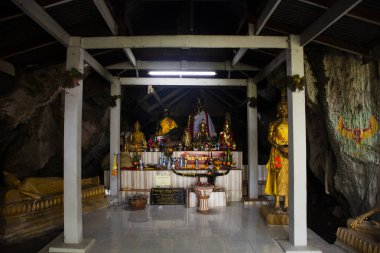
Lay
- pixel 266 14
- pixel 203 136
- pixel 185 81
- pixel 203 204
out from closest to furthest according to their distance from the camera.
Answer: pixel 266 14 → pixel 203 204 → pixel 185 81 → pixel 203 136

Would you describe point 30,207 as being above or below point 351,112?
below

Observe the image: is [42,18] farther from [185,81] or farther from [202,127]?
[202,127]

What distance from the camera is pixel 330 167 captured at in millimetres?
8070

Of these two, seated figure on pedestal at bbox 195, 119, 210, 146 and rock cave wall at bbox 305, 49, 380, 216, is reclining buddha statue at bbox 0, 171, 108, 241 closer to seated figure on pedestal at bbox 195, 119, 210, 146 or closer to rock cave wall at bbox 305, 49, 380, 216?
seated figure on pedestal at bbox 195, 119, 210, 146

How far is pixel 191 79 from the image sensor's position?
8953 mm

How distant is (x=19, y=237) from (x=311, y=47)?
7.40 meters

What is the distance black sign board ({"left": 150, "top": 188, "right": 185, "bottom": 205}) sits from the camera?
8430mm

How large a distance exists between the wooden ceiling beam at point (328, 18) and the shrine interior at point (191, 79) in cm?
2

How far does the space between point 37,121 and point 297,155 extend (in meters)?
6.73

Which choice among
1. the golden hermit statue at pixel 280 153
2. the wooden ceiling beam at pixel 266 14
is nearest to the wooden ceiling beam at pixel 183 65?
the golden hermit statue at pixel 280 153

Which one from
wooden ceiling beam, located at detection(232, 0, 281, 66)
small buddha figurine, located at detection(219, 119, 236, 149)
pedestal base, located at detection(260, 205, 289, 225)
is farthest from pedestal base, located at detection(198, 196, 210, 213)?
wooden ceiling beam, located at detection(232, 0, 281, 66)

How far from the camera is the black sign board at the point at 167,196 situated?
8.43 metres

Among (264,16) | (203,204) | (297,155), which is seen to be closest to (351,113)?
(297,155)

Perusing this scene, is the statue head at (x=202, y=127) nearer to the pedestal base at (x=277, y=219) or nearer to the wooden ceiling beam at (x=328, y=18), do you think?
the pedestal base at (x=277, y=219)
